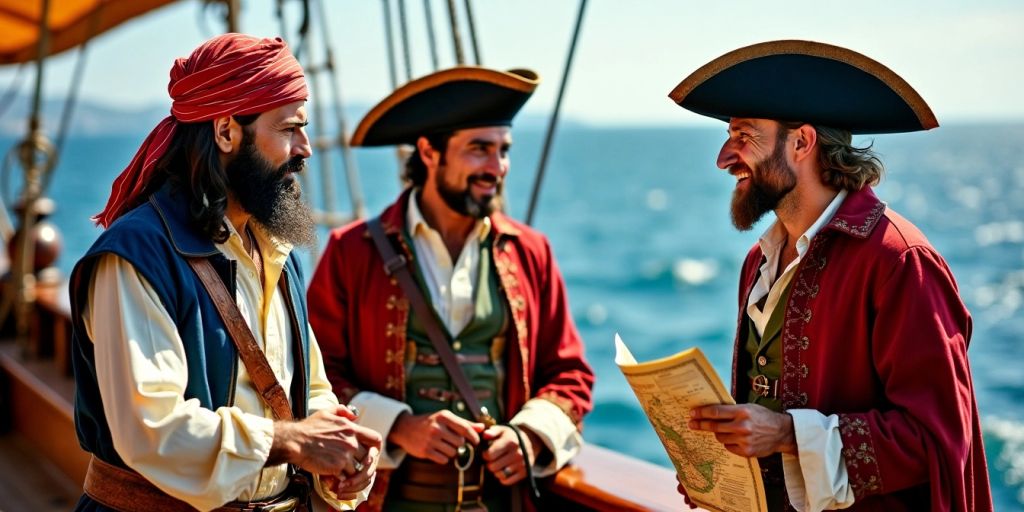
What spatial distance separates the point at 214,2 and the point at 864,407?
3388mm

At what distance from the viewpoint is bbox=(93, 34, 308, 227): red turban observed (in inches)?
85.0

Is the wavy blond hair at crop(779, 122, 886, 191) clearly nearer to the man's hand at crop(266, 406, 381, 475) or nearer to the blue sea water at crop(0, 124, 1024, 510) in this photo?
the blue sea water at crop(0, 124, 1024, 510)

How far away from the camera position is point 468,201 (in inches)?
127

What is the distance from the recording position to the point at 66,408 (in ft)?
16.3

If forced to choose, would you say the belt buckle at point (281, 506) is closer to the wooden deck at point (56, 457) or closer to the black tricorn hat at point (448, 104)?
the wooden deck at point (56, 457)

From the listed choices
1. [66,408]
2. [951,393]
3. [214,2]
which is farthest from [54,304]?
[951,393]

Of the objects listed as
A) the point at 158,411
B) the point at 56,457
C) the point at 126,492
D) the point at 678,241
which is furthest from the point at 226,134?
the point at 678,241

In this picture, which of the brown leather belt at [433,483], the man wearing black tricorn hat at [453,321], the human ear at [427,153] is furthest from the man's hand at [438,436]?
the human ear at [427,153]

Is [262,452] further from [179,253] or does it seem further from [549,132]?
[549,132]

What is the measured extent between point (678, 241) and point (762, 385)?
181 ft

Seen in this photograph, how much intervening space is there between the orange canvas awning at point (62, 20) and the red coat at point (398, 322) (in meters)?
3.33

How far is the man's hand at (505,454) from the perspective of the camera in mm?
2969

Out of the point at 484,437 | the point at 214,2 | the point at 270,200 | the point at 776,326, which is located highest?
the point at 214,2

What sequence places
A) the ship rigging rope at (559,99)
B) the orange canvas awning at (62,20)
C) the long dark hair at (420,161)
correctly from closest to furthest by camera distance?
the long dark hair at (420,161) < the ship rigging rope at (559,99) < the orange canvas awning at (62,20)
